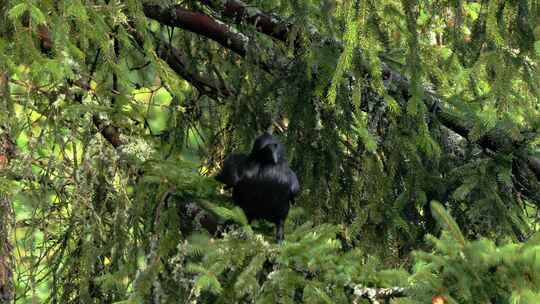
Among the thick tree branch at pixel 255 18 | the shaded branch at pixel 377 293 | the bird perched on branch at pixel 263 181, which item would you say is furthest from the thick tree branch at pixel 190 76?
the shaded branch at pixel 377 293

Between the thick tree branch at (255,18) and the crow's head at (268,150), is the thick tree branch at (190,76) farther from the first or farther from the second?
the crow's head at (268,150)

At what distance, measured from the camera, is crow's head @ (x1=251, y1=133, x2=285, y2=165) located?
14.2 feet

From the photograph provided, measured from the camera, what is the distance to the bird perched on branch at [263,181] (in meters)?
4.33

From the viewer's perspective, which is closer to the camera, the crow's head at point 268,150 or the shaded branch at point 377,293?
the shaded branch at point 377,293

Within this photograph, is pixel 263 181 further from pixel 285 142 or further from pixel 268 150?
pixel 285 142

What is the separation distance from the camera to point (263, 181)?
4379mm

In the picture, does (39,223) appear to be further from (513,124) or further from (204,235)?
(513,124)

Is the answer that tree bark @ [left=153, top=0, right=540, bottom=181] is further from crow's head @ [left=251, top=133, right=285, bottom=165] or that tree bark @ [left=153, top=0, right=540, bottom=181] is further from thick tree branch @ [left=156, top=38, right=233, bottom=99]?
crow's head @ [left=251, top=133, right=285, bottom=165]

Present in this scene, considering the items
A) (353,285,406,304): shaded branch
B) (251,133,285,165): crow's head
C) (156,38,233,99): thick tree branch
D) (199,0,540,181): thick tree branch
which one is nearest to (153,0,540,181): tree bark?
(199,0,540,181): thick tree branch

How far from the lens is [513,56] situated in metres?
4.40

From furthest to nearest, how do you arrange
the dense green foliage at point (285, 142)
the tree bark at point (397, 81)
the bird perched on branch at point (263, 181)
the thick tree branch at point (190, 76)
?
the thick tree branch at point (190, 76)
the tree bark at point (397, 81)
the bird perched on branch at point (263, 181)
the dense green foliage at point (285, 142)

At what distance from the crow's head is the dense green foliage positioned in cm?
26

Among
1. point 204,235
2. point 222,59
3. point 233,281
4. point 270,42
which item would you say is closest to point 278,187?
point 204,235

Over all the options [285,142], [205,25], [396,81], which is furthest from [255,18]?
[396,81]
